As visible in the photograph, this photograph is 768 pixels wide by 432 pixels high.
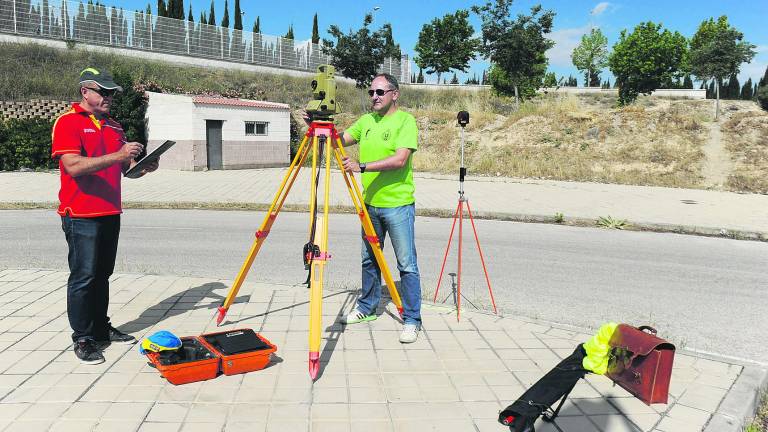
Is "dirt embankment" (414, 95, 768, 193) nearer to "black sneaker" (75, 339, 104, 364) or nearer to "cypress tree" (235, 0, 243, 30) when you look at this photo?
"black sneaker" (75, 339, 104, 364)

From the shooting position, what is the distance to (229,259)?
7.51 meters

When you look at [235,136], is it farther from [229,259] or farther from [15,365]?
[15,365]

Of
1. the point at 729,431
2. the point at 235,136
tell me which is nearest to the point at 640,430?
the point at 729,431

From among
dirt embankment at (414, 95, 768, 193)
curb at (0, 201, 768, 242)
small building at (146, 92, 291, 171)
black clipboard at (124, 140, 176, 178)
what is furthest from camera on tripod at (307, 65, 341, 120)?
small building at (146, 92, 291, 171)

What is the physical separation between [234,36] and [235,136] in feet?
62.2

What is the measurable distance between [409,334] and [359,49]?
106 ft

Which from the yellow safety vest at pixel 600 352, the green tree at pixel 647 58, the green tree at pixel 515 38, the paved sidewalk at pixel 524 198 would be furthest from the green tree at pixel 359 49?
the yellow safety vest at pixel 600 352

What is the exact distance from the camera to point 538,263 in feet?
25.7

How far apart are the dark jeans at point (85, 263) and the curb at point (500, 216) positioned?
8412 millimetres

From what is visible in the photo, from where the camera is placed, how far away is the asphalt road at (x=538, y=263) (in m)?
5.52

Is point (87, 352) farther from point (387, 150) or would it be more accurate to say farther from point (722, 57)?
point (722, 57)

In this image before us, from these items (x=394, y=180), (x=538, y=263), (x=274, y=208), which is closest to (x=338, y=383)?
(x=274, y=208)

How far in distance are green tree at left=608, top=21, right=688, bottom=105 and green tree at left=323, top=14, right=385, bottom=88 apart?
2927 centimetres

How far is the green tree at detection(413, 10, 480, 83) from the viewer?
54.6m
